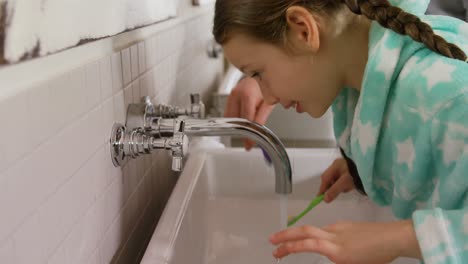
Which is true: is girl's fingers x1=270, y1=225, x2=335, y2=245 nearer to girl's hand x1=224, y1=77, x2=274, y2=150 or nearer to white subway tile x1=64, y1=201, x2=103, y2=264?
white subway tile x1=64, y1=201, x2=103, y2=264

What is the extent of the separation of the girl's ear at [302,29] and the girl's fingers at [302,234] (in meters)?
0.25

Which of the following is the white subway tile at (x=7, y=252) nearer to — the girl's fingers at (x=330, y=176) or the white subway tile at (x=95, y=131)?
the white subway tile at (x=95, y=131)

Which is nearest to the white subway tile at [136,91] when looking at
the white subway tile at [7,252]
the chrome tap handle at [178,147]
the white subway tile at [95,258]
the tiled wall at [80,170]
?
the tiled wall at [80,170]

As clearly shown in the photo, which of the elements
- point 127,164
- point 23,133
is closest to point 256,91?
point 127,164

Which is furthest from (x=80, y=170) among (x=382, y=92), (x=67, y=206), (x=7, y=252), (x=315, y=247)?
(x=382, y=92)

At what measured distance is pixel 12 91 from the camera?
1.24 ft

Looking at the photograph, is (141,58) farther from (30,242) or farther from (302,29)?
(30,242)

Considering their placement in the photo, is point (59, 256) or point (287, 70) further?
point (287, 70)

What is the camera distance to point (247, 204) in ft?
3.12

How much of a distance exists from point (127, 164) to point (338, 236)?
31 centimetres

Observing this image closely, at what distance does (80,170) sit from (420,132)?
38cm

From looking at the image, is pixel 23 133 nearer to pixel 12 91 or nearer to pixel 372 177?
pixel 12 91

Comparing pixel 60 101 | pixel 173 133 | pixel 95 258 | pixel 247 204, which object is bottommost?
pixel 247 204

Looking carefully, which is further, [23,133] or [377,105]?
[377,105]
